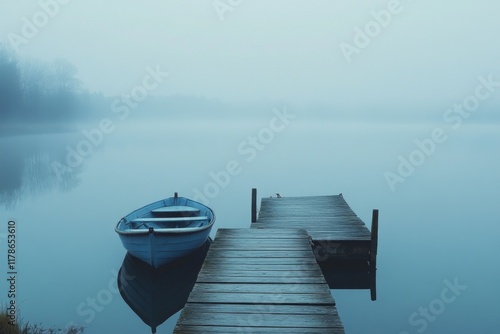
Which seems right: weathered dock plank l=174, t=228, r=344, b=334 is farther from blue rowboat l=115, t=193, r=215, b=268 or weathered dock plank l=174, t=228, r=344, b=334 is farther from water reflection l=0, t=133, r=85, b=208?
water reflection l=0, t=133, r=85, b=208

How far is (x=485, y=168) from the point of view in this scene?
36469mm

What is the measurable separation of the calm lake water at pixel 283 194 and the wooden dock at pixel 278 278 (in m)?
1.21

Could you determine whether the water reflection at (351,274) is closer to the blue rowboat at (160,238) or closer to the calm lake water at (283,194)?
the calm lake water at (283,194)

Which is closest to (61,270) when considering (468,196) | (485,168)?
(468,196)

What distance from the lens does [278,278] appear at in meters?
6.12

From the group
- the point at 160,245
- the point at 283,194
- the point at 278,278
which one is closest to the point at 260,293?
the point at 278,278

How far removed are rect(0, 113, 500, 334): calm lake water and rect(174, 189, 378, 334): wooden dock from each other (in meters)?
1.21

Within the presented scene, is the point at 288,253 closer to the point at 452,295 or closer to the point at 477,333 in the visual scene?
the point at 477,333

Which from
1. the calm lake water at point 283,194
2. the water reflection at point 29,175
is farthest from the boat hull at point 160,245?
the water reflection at point 29,175

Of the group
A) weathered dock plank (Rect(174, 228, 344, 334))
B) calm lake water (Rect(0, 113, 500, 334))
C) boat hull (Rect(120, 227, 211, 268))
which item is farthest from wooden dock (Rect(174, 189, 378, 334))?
boat hull (Rect(120, 227, 211, 268))

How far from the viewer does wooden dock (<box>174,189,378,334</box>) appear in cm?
475

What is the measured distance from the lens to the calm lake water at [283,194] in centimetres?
992

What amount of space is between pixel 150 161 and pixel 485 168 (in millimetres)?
32296

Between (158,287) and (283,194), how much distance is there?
16.5 meters
